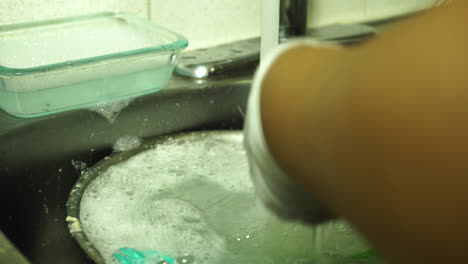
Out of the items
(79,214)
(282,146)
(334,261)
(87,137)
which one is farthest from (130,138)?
(282,146)

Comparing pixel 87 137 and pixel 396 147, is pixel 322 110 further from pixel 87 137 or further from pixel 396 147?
pixel 87 137

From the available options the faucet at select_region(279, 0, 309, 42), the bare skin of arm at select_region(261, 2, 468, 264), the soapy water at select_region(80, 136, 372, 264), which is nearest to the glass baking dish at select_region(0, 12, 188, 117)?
the soapy water at select_region(80, 136, 372, 264)

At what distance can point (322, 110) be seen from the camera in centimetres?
28

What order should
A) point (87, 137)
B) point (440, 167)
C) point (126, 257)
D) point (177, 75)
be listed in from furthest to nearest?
point (177, 75), point (87, 137), point (126, 257), point (440, 167)

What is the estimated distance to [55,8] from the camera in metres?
0.80

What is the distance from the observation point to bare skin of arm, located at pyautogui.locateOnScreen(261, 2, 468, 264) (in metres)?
0.23

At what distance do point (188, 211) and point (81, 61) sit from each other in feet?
0.73

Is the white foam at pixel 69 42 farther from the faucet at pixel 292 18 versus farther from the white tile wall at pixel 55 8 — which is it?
the faucet at pixel 292 18

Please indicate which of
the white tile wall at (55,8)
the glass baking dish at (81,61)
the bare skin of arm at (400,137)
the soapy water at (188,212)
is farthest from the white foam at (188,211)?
the bare skin of arm at (400,137)

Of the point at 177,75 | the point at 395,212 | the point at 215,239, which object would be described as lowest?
the point at 215,239

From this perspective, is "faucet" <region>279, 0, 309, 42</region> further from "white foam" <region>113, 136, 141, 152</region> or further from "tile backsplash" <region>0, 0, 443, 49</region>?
"white foam" <region>113, 136, 141, 152</region>

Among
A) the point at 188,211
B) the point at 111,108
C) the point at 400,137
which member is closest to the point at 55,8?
the point at 111,108

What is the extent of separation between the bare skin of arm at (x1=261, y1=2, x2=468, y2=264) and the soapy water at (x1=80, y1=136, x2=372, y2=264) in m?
0.37

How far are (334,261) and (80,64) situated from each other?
371 mm
